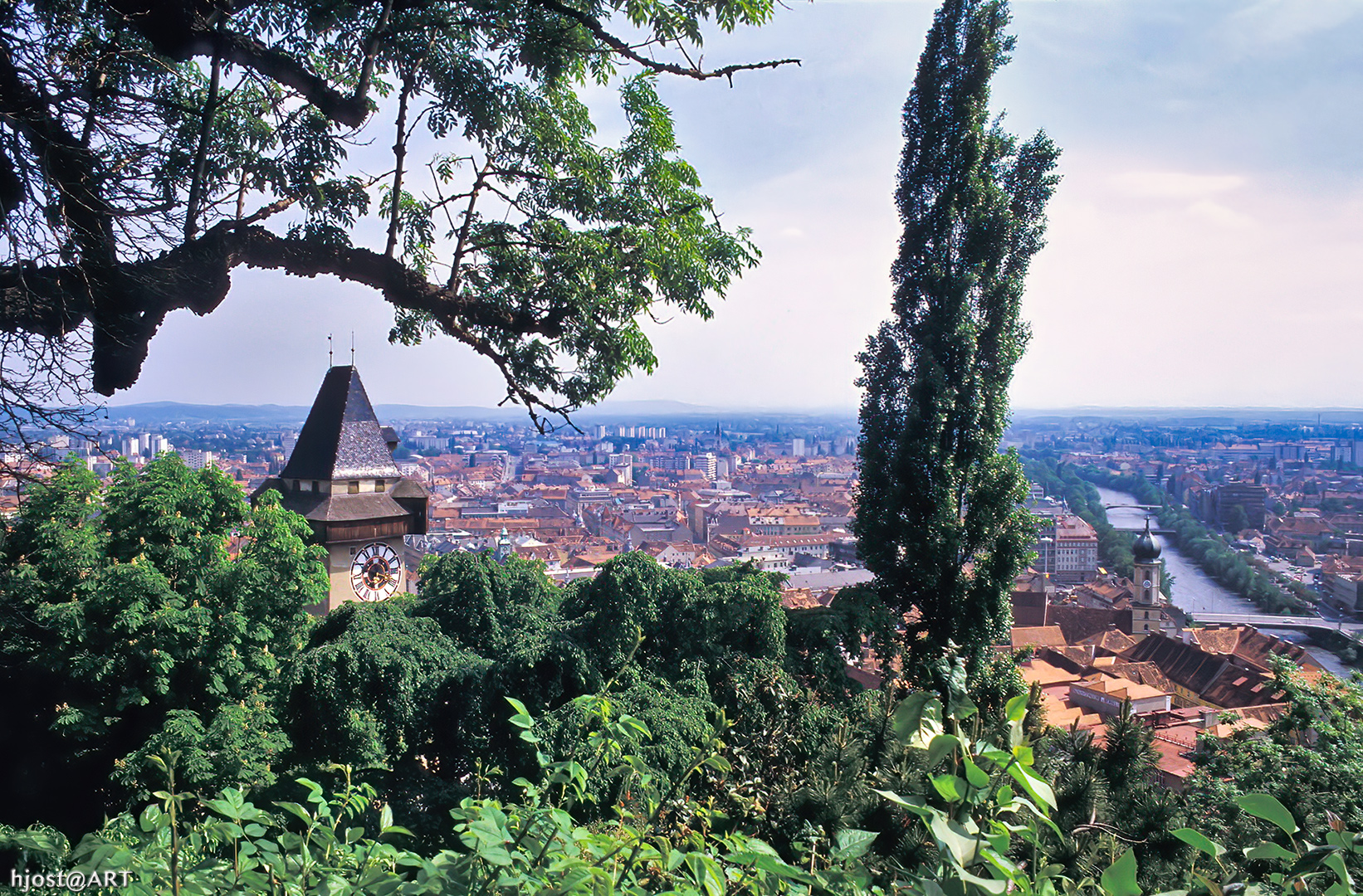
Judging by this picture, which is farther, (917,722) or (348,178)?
(348,178)

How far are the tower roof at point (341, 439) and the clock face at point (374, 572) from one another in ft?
3.79

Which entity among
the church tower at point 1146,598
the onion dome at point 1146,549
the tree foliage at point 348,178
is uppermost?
the tree foliage at point 348,178

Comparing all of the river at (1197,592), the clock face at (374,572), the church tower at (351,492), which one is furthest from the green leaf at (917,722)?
the river at (1197,592)

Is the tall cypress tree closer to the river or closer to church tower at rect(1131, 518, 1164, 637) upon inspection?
church tower at rect(1131, 518, 1164, 637)

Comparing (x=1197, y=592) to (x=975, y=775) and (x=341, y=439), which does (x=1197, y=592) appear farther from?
(x=975, y=775)

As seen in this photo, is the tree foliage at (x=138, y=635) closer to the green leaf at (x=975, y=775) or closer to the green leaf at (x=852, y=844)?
the green leaf at (x=852, y=844)

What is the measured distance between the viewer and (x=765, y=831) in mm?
2666

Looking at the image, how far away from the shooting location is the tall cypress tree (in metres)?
7.23

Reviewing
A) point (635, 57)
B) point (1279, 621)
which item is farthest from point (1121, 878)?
point (1279, 621)

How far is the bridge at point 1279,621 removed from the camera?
28.4m

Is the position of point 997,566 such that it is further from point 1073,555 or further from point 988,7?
point 1073,555

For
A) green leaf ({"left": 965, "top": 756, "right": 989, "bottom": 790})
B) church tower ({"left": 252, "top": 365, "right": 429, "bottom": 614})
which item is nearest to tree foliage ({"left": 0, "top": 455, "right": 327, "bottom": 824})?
church tower ({"left": 252, "top": 365, "right": 429, "bottom": 614})

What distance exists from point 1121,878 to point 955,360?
6955 millimetres

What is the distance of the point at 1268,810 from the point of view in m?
0.91
